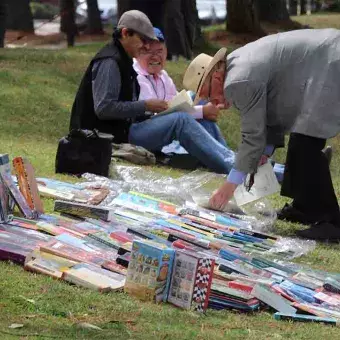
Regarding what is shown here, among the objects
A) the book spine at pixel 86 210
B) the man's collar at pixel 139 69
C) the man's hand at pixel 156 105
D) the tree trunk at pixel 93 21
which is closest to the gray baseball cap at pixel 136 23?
the man's hand at pixel 156 105

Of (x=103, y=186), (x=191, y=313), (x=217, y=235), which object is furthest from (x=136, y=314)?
(x=103, y=186)

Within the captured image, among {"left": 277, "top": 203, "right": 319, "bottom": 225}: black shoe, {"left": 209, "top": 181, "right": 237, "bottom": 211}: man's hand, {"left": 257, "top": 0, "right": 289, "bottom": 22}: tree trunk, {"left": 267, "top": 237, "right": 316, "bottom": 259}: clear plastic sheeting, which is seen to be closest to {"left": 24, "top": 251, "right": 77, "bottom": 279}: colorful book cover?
{"left": 267, "top": 237, "right": 316, "bottom": 259}: clear plastic sheeting

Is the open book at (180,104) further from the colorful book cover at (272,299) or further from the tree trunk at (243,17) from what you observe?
the tree trunk at (243,17)

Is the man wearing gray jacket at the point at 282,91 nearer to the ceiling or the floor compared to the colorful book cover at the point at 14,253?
nearer to the ceiling

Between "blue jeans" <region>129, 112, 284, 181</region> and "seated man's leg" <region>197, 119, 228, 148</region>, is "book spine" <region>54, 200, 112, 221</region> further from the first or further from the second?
"seated man's leg" <region>197, 119, 228, 148</region>

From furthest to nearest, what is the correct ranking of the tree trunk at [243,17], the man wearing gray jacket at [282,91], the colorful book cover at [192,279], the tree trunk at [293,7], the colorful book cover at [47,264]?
the tree trunk at [293,7]
the tree trunk at [243,17]
the man wearing gray jacket at [282,91]
the colorful book cover at [47,264]
the colorful book cover at [192,279]

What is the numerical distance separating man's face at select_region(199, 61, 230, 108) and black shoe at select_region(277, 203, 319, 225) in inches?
41.6

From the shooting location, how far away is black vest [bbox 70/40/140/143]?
26.8ft

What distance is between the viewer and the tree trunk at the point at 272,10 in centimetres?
2614

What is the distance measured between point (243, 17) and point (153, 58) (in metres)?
12.8

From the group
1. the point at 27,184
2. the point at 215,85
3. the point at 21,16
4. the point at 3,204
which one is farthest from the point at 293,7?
the point at 3,204

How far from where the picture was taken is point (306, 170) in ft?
21.2

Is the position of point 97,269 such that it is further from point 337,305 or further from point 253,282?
point 337,305

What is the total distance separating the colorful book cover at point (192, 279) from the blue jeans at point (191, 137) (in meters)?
3.71
